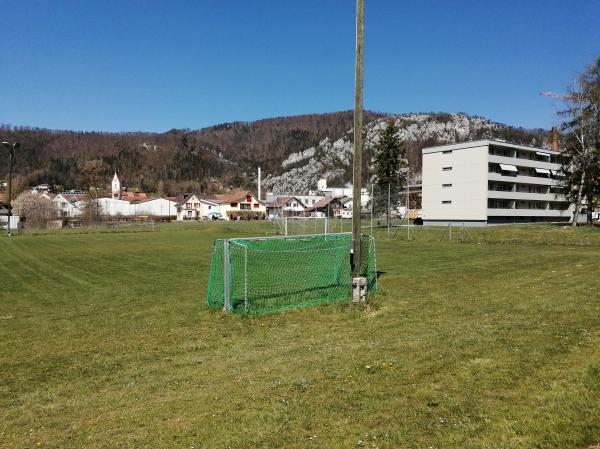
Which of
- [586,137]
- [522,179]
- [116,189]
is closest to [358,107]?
[586,137]

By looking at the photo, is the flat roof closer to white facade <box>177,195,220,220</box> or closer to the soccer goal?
the soccer goal

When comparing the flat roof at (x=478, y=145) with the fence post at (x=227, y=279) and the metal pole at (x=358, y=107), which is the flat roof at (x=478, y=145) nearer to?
the metal pole at (x=358, y=107)

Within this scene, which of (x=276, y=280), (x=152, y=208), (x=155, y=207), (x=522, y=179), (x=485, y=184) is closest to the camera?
(x=276, y=280)

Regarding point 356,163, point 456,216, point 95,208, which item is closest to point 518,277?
point 356,163

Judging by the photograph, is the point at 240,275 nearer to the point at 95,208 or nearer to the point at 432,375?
the point at 432,375

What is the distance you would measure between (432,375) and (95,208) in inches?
3988

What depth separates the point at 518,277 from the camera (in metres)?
15.3

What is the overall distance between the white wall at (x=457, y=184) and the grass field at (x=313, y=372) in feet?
168

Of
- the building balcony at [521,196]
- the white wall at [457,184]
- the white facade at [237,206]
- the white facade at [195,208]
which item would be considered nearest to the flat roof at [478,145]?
the white wall at [457,184]

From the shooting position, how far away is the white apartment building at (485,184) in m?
62.7

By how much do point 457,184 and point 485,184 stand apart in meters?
4.06

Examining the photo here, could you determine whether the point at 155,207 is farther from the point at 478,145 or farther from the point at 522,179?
the point at 522,179

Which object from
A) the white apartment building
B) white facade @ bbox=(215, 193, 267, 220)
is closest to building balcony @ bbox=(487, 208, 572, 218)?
the white apartment building

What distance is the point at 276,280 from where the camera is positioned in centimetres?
1563
